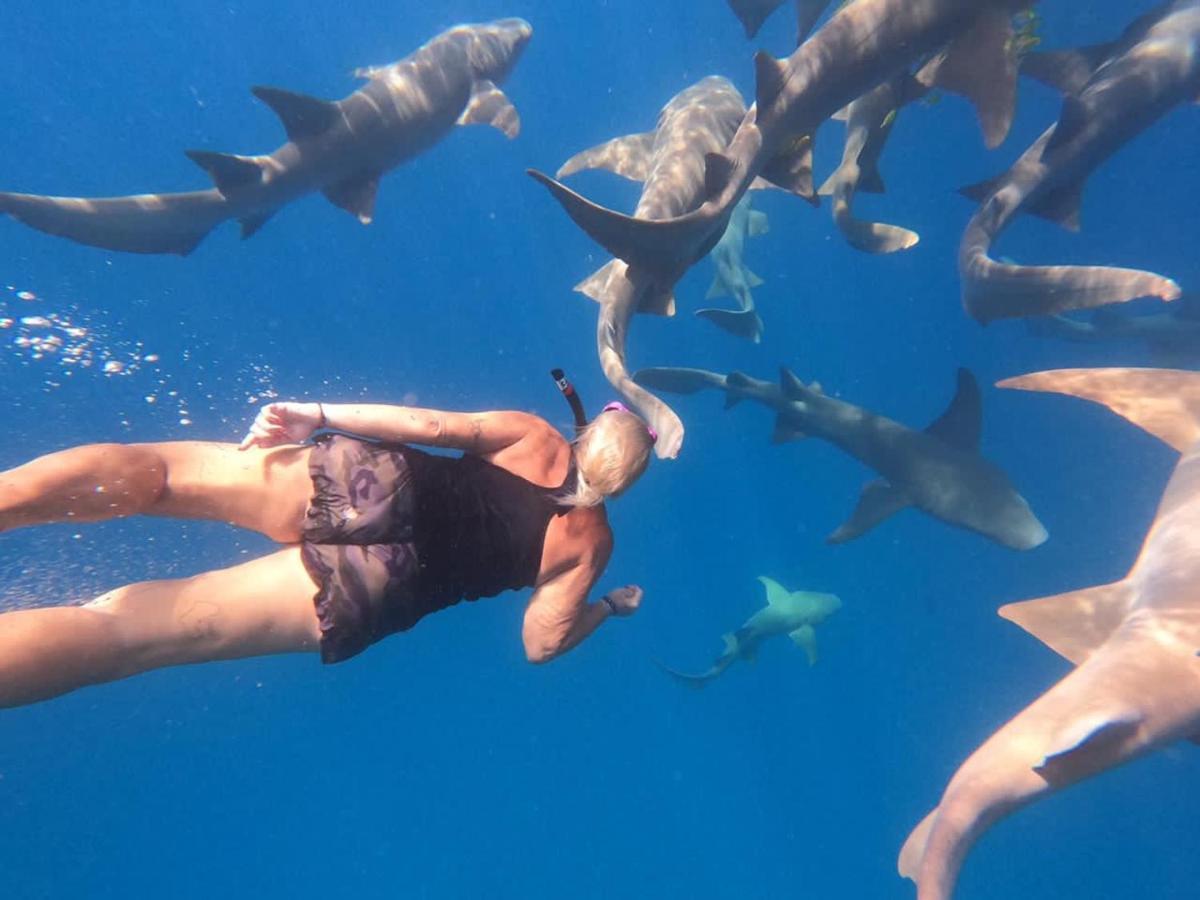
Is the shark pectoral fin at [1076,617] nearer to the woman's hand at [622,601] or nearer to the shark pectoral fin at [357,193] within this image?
the woman's hand at [622,601]

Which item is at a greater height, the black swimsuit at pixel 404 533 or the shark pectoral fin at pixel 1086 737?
the black swimsuit at pixel 404 533

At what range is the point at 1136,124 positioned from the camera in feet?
25.1

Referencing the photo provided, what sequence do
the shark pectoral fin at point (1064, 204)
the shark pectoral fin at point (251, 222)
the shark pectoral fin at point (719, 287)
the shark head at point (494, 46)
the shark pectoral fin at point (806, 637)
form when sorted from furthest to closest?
1. the shark pectoral fin at point (806, 637)
2. the shark pectoral fin at point (719, 287)
3. the shark head at point (494, 46)
4. the shark pectoral fin at point (251, 222)
5. the shark pectoral fin at point (1064, 204)

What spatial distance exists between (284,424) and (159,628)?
1.10 meters

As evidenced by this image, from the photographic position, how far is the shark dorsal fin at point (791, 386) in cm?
1045

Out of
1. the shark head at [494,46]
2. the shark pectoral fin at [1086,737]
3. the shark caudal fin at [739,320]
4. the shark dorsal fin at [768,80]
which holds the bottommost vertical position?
the shark pectoral fin at [1086,737]

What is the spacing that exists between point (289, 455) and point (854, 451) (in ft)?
29.0

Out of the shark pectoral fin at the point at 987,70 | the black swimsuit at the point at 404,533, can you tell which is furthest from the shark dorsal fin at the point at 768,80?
the black swimsuit at the point at 404,533

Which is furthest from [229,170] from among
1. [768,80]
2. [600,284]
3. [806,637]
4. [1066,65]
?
[806,637]

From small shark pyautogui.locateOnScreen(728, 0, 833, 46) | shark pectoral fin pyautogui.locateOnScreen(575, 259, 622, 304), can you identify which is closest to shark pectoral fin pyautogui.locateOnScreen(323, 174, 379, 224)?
shark pectoral fin pyautogui.locateOnScreen(575, 259, 622, 304)

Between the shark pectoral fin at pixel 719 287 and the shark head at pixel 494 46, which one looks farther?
the shark pectoral fin at pixel 719 287

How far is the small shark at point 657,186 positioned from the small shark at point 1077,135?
3.07m

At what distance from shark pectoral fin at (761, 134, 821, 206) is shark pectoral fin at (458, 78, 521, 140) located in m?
4.70

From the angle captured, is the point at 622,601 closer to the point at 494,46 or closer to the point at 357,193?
the point at 357,193
